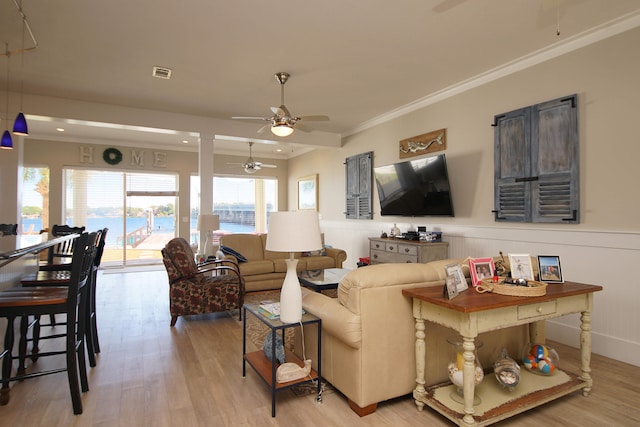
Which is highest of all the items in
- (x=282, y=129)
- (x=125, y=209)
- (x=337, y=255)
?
(x=282, y=129)

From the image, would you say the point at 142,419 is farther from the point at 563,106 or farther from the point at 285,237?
the point at 563,106

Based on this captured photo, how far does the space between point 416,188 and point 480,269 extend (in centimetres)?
271

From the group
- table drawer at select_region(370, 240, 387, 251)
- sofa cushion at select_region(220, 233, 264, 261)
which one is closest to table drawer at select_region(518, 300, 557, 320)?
table drawer at select_region(370, 240, 387, 251)

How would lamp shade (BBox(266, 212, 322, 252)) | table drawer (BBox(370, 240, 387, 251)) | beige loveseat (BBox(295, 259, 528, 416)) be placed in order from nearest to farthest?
beige loveseat (BBox(295, 259, 528, 416))
lamp shade (BBox(266, 212, 322, 252))
table drawer (BBox(370, 240, 387, 251))

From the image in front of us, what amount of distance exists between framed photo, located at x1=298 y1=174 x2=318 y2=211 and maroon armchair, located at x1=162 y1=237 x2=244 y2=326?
431 centimetres

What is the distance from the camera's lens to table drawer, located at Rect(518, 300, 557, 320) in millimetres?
2102

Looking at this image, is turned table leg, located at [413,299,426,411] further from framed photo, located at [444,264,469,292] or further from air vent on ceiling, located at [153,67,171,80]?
air vent on ceiling, located at [153,67,171,80]

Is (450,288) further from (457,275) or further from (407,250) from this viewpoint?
(407,250)

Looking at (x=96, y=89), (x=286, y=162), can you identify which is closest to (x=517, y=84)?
(x=96, y=89)

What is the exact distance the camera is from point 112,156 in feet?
26.2

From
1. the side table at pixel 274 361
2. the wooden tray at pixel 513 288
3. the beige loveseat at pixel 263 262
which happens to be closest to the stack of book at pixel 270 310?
the side table at pixel 274 361

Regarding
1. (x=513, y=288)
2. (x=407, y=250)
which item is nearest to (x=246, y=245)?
(x=407, y=250)

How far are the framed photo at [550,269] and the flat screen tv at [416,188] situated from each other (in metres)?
2.16

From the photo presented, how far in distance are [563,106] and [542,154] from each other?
48cm
